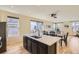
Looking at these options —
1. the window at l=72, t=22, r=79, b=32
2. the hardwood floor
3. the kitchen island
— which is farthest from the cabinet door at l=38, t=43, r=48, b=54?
the window at l=72, t=22, r=79, b=32

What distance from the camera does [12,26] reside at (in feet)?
7.43

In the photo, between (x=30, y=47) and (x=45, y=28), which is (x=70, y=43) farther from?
(x=30, y=47)

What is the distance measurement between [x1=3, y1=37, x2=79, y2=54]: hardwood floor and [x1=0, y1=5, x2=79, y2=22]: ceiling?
19.9 inches

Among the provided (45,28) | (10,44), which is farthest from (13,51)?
(45,28)

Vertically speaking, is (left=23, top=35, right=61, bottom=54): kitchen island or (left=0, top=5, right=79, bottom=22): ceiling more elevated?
(left=0, top=5, right=79, bottom=22): ceiling

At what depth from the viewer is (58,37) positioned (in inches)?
93.5

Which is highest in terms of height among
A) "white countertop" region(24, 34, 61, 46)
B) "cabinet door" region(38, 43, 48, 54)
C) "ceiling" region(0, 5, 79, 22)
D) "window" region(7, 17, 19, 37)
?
"ceiling" region(0, 5, 79, 22)

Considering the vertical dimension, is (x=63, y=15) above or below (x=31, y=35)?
above

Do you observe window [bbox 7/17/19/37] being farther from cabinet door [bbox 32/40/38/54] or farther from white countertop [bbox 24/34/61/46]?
white countertop [bbox 24/34/61/46]

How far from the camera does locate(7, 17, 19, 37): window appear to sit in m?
2.21

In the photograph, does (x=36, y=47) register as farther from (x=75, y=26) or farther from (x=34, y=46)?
(x=75, y=26)

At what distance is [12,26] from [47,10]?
0.80 metres
